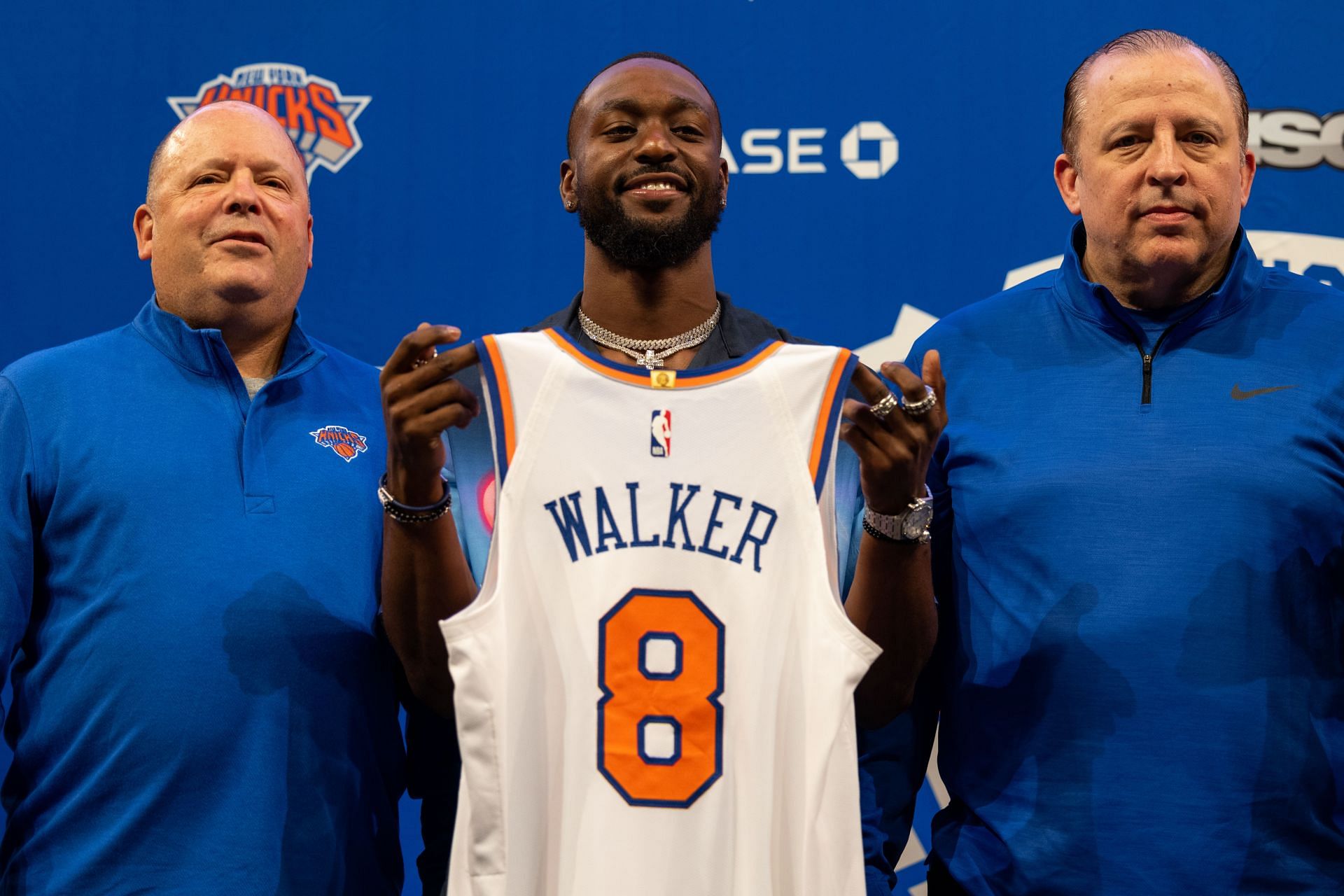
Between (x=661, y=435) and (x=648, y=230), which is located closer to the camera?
(x=661, y=435)

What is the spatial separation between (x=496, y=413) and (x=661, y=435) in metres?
0.18

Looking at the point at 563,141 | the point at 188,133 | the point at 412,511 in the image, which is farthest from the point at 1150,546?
the point at 188,133

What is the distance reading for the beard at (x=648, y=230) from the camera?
1.68 metres

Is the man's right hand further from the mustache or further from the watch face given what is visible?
the watch face

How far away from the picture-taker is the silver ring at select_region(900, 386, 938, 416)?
1.43 m

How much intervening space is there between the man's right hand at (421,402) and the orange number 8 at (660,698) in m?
0.26

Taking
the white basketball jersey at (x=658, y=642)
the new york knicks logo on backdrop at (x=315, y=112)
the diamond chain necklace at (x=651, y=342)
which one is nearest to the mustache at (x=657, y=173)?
the diamond chain necklace at (x=651, y=342)

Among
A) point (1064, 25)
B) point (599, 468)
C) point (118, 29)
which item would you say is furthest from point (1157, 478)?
point (118, 29)

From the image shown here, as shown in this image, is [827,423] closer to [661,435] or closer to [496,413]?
[661,435]

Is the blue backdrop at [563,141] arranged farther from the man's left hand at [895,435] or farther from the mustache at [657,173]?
the man's left hand at [895,435]

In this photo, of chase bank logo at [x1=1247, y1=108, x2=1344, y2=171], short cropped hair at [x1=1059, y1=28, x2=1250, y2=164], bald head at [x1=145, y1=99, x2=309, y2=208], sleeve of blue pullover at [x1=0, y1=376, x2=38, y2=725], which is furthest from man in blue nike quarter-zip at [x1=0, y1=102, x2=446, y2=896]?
chase bank logo at [x1=1247, y1=108, x2=1344, y2=171]

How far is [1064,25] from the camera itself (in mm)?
2395

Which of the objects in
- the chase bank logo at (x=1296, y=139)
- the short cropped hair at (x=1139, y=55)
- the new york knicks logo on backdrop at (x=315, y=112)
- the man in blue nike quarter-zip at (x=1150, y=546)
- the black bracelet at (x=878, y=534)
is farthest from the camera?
the new york knicks logo on backdrop at (x=315, y=112)

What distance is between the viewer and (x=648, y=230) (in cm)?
168
